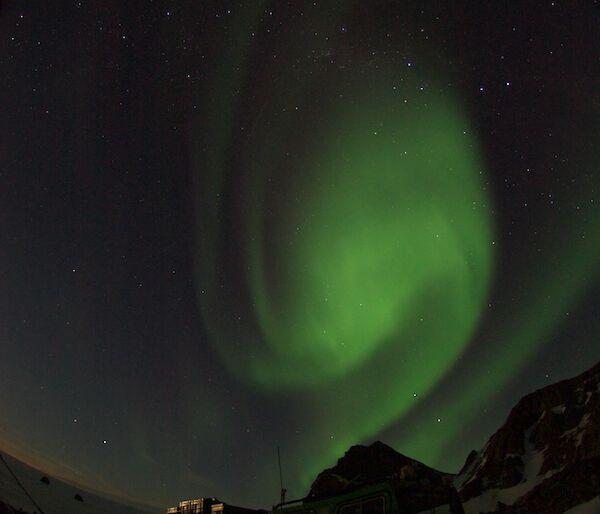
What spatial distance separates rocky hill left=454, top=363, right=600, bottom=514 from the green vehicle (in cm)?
9239

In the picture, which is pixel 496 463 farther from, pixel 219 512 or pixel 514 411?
pixel 219 512

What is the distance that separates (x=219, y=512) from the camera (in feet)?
126

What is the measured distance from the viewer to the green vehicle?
12789mm

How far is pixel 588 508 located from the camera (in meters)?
89.5

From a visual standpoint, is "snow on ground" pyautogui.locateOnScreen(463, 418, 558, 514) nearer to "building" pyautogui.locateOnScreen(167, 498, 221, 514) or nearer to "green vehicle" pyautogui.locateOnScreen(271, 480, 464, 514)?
"building" pyautogui.locateOnScreen(167, 498, 221, 514)

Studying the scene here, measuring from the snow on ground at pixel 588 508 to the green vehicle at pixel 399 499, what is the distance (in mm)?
90534

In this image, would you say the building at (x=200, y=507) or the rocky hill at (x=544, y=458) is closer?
the building at (x=200, y=507)

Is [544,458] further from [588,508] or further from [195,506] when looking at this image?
[195,506]

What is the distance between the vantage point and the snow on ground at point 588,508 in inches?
3440

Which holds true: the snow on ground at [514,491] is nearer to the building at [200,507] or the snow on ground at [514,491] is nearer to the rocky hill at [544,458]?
the rocky hill at [544,458]

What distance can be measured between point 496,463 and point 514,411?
23.2 metres

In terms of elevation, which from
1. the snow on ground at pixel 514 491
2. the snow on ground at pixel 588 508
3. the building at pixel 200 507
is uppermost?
the snow on ground at pixel 514 491

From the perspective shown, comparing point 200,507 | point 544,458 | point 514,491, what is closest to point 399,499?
point 200,507

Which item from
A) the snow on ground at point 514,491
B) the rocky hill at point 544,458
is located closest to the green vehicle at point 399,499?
the rocky hill at point 544,458
